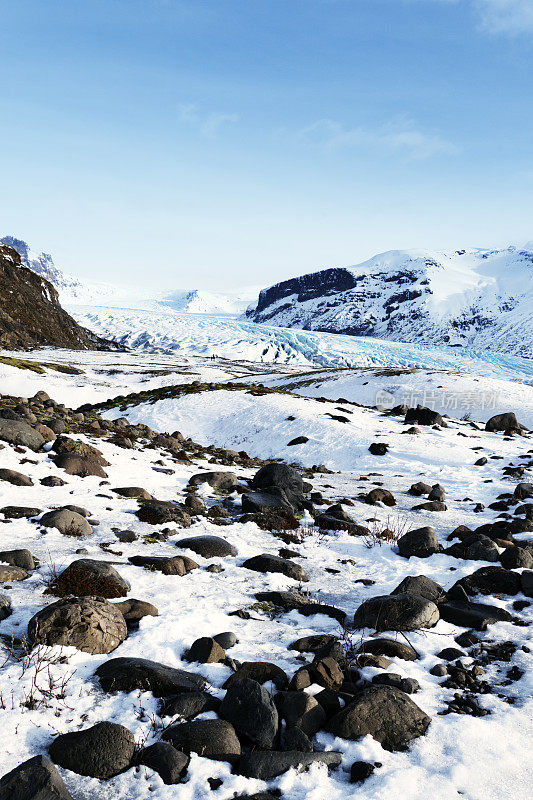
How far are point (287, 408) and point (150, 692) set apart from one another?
84.8 feet

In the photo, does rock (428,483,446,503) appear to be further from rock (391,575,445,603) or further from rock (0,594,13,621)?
rock (0,594,13,621)

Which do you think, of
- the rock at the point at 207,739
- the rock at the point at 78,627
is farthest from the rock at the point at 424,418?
the rock at the point at 207,739

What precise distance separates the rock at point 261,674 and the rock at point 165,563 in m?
3.11

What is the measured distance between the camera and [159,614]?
22.2ft

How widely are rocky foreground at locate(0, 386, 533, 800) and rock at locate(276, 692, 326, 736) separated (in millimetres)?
13

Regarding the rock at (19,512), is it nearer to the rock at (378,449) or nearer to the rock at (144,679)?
the rock at (144,679)

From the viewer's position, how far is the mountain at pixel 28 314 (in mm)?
90250

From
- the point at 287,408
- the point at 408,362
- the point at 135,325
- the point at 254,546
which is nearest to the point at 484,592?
the point at 254,546

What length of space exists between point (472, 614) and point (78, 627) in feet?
17.8

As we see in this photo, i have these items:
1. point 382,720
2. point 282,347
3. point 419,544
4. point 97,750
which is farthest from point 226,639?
point 282,347

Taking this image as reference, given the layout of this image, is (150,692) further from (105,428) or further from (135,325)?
(135,325)

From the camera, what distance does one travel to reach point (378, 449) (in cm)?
2353

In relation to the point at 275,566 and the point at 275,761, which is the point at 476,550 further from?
the point at 275,761

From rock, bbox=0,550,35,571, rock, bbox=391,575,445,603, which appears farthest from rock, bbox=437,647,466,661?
rock, bbox=0,550,35,571
